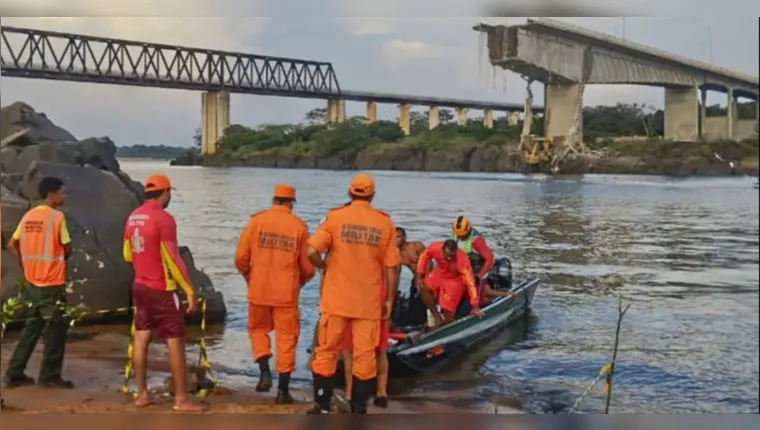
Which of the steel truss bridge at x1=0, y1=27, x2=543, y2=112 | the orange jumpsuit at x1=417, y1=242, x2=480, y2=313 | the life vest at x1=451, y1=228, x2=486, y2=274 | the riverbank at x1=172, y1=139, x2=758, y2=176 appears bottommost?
the orange jumpsuit at x1=417, y1=242, x2=480, y2=313

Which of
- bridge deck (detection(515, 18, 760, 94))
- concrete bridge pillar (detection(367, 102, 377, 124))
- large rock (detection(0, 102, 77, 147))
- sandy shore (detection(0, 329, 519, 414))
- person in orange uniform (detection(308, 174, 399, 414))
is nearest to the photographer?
person in orange uniform (detection(308, 174, 399, 414))

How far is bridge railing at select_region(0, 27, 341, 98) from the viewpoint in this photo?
6.18 metres

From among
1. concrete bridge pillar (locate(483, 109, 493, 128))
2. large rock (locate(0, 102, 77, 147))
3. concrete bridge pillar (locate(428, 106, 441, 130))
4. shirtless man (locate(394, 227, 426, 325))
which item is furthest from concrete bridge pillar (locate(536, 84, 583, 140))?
large rock (locate(0, 102, 77, 147))

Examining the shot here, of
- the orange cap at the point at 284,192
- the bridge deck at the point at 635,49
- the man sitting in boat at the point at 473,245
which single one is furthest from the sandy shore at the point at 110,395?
the bridge deck at the point at 635,49

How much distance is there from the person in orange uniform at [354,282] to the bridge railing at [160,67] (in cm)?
122

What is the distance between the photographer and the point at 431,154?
6.97 meters

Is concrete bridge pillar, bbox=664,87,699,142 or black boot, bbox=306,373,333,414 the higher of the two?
concrete bridge pillar, bbox=664,87,699,142

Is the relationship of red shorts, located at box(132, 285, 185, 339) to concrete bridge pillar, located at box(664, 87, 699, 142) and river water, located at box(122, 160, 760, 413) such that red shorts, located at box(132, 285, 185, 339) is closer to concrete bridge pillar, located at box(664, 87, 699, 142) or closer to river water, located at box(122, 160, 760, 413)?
river water, located at box(122, 160, 760, 413)

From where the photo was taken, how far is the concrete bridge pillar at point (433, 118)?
672 cm

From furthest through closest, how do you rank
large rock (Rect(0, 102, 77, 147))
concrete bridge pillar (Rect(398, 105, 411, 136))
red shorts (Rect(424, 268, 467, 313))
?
red shorts (Rect(424, 268, 467, 313)) < concrete bridge pillar (Rect(398, 105, 411, 136)) < large rock (Rect(0, 102, 77, 147))

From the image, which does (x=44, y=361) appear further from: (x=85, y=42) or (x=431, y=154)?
(x=431, y=154)

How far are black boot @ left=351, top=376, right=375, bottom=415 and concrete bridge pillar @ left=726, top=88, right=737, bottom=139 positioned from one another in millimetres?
2905

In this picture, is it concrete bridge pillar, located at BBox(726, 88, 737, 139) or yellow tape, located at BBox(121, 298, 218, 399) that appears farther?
concrete bridge pillar, located at BBox(726, 88, 737, 139)

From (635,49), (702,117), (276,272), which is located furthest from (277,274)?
(702,117)
